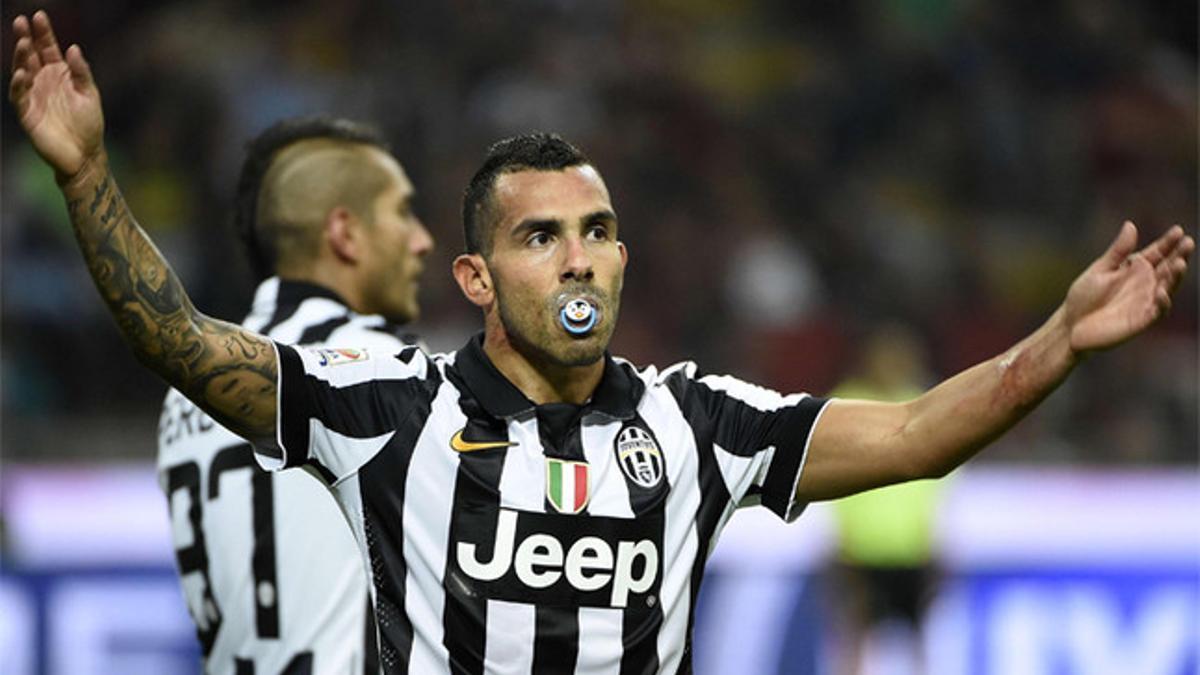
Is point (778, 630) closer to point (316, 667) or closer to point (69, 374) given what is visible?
point (69, 374)

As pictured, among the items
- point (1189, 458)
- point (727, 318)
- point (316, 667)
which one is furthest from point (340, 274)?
point (1189, 458)

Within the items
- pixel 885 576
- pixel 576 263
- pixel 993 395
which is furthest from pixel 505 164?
pixel 885 576

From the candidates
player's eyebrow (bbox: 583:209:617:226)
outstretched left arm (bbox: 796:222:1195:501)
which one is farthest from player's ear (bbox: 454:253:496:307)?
outstretched left arm (bbox: 796:222:1195:501)

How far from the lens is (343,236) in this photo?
4766 mm

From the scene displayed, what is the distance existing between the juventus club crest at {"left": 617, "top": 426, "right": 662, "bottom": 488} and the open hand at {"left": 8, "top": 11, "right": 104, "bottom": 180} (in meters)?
1.10

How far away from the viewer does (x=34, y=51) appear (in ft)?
10.3

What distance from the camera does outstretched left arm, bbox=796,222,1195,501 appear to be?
3.22 m

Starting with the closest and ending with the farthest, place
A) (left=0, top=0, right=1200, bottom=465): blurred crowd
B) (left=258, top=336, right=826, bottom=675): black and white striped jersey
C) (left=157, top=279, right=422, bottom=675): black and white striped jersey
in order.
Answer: (left=258, top=336, right=826, bottom=675): black and white striped jersey, (left=157, top=279, right=422, bottom=675): black and white striped jersey, (left=0, top=0, right=1200, bottom=465): blurred crowd

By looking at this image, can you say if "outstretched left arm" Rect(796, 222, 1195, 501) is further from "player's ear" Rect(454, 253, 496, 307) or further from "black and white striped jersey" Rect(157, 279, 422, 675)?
"black and white striped jersey" Rect(157, 279, 422, 675)

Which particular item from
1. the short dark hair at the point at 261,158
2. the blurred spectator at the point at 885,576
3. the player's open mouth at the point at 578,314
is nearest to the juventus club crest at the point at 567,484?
the player's open mouth at the point at 578,314

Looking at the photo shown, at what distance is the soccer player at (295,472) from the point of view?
13.9 feet

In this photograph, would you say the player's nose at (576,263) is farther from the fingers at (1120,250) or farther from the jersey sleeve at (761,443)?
the fingers at (1120,250)

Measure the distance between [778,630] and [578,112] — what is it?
4138 millimetres

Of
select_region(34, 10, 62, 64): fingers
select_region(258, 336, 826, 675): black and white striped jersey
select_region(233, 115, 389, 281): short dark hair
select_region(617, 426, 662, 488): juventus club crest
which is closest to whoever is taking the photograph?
select_region(34, 10, 62, 64): fingers
